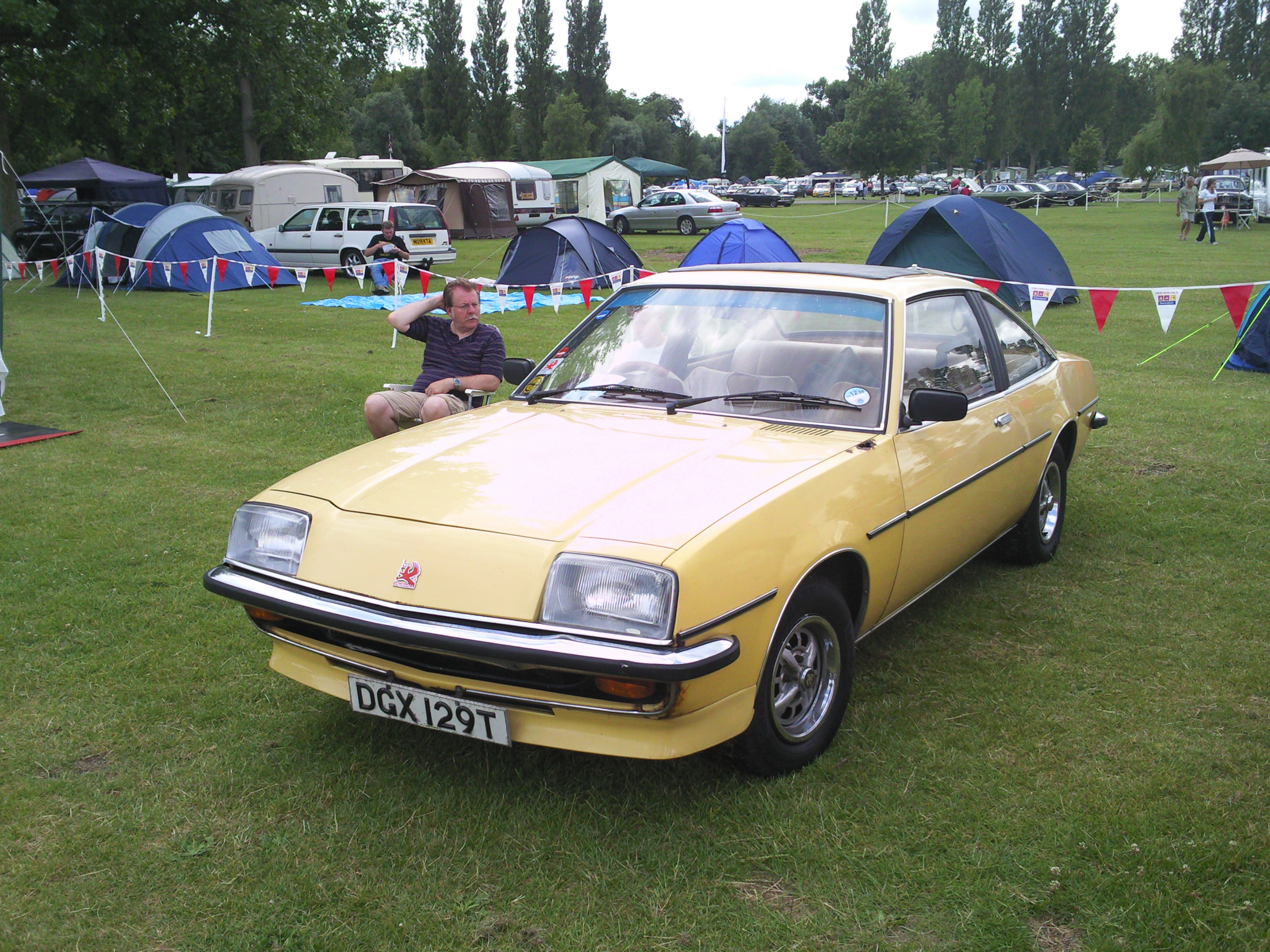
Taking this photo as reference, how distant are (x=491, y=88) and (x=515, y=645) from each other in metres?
65.9

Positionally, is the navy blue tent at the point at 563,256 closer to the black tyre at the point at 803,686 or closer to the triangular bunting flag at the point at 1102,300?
the triangular bunting flag at the point at 1102,300

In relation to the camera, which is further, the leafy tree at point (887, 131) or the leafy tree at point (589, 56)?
the leafy tree at point (589, 56)

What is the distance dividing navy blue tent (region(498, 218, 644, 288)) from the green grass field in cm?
1289

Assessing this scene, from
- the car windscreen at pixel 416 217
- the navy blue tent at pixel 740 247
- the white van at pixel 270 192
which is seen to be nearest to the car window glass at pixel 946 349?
the navy blue tent at pixel 740 247

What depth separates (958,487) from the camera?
4020mm

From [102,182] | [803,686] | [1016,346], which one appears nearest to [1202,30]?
[102,182]

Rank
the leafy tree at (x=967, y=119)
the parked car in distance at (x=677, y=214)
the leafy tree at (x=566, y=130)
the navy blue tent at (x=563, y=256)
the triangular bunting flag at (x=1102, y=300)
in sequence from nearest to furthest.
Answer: the triangular bunting flag at (x=1102, y=300), the navy blue tent at (x=563, y=256), the parked car in distance at (x=677, y=214), the leafy tree at (x=566, y=130), the leafy tree at (x=967, y=119)

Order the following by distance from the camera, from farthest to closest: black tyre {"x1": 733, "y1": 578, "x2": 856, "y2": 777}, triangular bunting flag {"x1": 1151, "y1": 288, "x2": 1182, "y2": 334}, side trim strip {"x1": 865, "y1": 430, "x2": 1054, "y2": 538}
Answer: triangular bunting flag {"x1": 1151, "y1": 288, "x2": 1182, "y2": 334} < side trim strip {"x1": 865, "y1": 430, "x2": 1054, "y2": 538} < black tyre {"x1": 733, "y1": 578, "x2": 856, "y2": 777}

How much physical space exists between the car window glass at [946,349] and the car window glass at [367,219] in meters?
19.1

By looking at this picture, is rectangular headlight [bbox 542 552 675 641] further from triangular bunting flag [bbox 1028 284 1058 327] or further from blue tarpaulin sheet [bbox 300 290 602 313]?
blue tarpaulin sheet [bbox 300 290 602 313]

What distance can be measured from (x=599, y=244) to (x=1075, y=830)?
16864mm

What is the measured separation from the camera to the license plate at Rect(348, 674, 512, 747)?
2811 mm

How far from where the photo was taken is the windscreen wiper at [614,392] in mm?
3971

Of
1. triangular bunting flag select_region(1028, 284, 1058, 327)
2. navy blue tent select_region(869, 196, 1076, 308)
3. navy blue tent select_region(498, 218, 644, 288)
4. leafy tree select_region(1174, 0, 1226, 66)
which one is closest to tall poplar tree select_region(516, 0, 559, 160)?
Answer: leafy tree select_region(1174, 0, 1226, 66)
